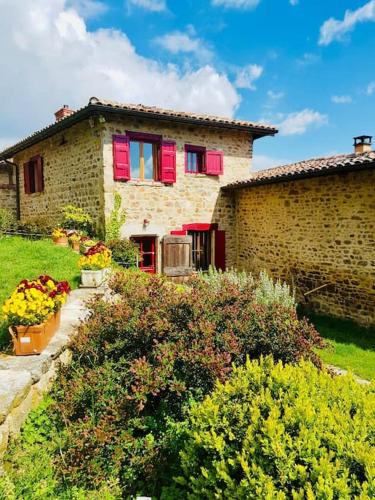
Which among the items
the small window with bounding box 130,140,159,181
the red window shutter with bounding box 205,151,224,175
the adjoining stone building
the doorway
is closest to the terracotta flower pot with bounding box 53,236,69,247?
the small window with bounding box 130,140,159,181

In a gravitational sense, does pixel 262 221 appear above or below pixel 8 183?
below

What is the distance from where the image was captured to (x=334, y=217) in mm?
8875

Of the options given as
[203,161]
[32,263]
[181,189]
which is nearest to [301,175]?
[203,161]

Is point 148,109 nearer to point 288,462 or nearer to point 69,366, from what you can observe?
point 69,366

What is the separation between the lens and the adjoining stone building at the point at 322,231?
817 cm

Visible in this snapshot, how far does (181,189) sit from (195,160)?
1254mm

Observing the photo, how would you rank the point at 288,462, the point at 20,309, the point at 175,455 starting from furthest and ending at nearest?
the point at 20,309 → the point at 175,455 → the point at 288,462

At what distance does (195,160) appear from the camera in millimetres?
11656

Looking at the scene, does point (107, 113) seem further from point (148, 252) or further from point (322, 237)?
point (322, 237)

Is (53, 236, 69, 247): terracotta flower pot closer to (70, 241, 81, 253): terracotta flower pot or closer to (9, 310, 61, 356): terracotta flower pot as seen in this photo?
(70, 241, 81, 253): terracotta flower pot

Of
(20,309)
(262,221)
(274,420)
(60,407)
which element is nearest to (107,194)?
(262,221)

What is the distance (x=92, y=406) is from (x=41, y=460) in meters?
0.55

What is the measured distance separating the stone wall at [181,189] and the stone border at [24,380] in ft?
21.3

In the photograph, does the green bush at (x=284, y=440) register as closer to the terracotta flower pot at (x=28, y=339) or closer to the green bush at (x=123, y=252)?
the terracotta flower pot at (x=28, y=339)
